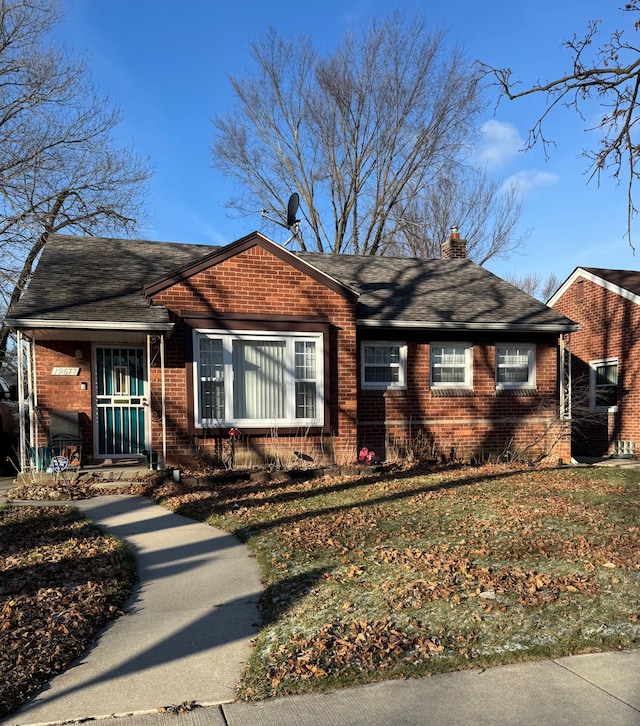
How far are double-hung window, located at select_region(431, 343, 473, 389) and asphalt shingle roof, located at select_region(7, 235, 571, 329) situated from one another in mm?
735

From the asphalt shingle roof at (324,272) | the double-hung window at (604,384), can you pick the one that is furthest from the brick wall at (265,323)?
the double-hung window at (604,384)

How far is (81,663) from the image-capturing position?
374 centimetres

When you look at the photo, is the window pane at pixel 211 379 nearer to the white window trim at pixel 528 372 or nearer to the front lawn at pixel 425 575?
the front lawn at pixel 425 575

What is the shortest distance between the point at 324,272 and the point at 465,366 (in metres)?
3.88

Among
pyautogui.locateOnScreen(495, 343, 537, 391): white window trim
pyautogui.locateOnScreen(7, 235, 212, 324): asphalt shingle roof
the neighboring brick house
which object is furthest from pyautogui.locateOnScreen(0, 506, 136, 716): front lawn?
the neighboring brick house

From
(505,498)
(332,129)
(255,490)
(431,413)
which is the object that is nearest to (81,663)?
(255,490)

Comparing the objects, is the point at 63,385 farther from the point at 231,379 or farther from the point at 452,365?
the point at 452,365

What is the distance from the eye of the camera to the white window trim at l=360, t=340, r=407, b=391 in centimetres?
1241

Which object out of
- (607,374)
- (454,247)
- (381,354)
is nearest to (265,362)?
(381,354)

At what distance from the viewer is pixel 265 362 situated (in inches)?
445

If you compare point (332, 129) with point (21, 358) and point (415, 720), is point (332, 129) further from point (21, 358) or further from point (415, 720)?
point (415, 720)

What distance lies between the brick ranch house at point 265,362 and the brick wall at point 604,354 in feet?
8.96

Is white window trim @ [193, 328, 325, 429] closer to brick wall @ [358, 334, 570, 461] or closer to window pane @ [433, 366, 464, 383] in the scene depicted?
brick wall @ [358, 334, 570, 461]

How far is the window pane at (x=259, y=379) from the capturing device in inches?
437
